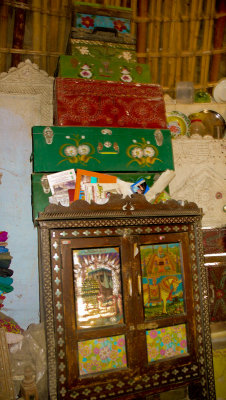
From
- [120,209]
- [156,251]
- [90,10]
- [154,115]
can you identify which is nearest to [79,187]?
[120,209]

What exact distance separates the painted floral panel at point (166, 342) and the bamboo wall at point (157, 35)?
7.68 feet

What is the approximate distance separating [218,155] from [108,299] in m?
1.67

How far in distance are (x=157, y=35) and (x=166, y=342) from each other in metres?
2.85

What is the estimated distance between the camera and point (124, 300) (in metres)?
1.85

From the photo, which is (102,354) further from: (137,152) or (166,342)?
(137,152)

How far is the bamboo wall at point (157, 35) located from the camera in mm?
2838

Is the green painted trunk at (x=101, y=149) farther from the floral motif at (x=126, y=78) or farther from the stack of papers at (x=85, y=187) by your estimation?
the floral motif at (x=126, y=78)

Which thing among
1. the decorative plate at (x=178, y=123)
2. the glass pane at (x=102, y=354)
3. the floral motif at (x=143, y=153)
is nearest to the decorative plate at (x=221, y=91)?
the decorative plate at (x=178, y=123)

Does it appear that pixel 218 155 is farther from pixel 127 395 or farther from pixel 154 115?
pixel 127 395

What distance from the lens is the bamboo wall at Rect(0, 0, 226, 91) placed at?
112 inches

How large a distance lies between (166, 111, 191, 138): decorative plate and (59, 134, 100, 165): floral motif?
944mm

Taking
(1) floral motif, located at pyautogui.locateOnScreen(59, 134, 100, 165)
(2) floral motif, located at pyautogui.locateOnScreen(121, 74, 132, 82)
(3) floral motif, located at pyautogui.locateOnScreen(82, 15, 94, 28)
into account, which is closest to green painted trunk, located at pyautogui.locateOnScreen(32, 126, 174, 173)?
(1) floral motif, located at pyautogui.locateOnScreen(59, 134, 100, 165)

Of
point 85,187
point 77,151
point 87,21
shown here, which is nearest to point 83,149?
point 77,151

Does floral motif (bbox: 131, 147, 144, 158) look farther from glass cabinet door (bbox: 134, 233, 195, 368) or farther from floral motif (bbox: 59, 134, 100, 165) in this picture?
glass cabinet door (bbox: 134, 233, 195, 368)
